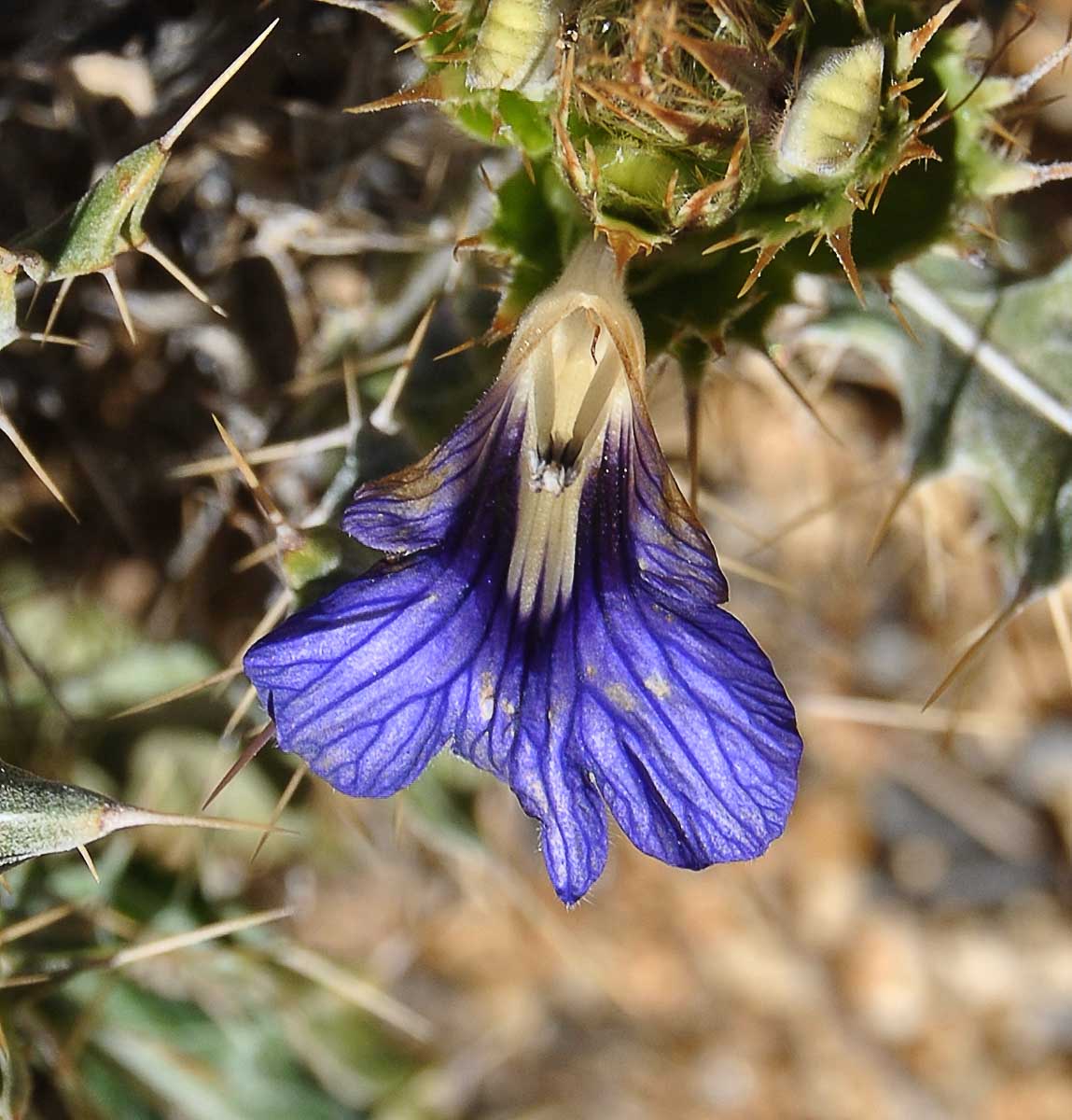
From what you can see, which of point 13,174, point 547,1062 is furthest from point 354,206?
point 547,1062

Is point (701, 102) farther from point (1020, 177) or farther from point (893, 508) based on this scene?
point (893, 508)

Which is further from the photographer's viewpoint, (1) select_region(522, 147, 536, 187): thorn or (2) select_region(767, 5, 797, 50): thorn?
(1) select_region(522, 147, 536, 187): thorn

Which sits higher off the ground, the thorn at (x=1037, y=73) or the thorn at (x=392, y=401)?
the thorn at (x=1037, y=73)

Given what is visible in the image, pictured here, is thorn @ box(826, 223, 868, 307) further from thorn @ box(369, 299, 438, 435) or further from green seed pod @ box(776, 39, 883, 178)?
thorn @ box(369, 299, 438, 435)

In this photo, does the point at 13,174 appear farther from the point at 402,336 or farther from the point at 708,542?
the point at 708,542

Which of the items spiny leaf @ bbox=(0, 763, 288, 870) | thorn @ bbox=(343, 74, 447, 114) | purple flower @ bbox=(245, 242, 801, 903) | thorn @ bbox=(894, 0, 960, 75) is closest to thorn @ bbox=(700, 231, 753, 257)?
purple flower @ bbox=(245, 242, 801, 903)

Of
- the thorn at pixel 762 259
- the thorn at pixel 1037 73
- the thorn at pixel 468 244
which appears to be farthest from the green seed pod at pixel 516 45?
the thorn at pixel 1037 73

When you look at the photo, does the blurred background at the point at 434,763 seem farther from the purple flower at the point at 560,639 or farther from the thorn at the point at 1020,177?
the thorn at the point at 1020,177
